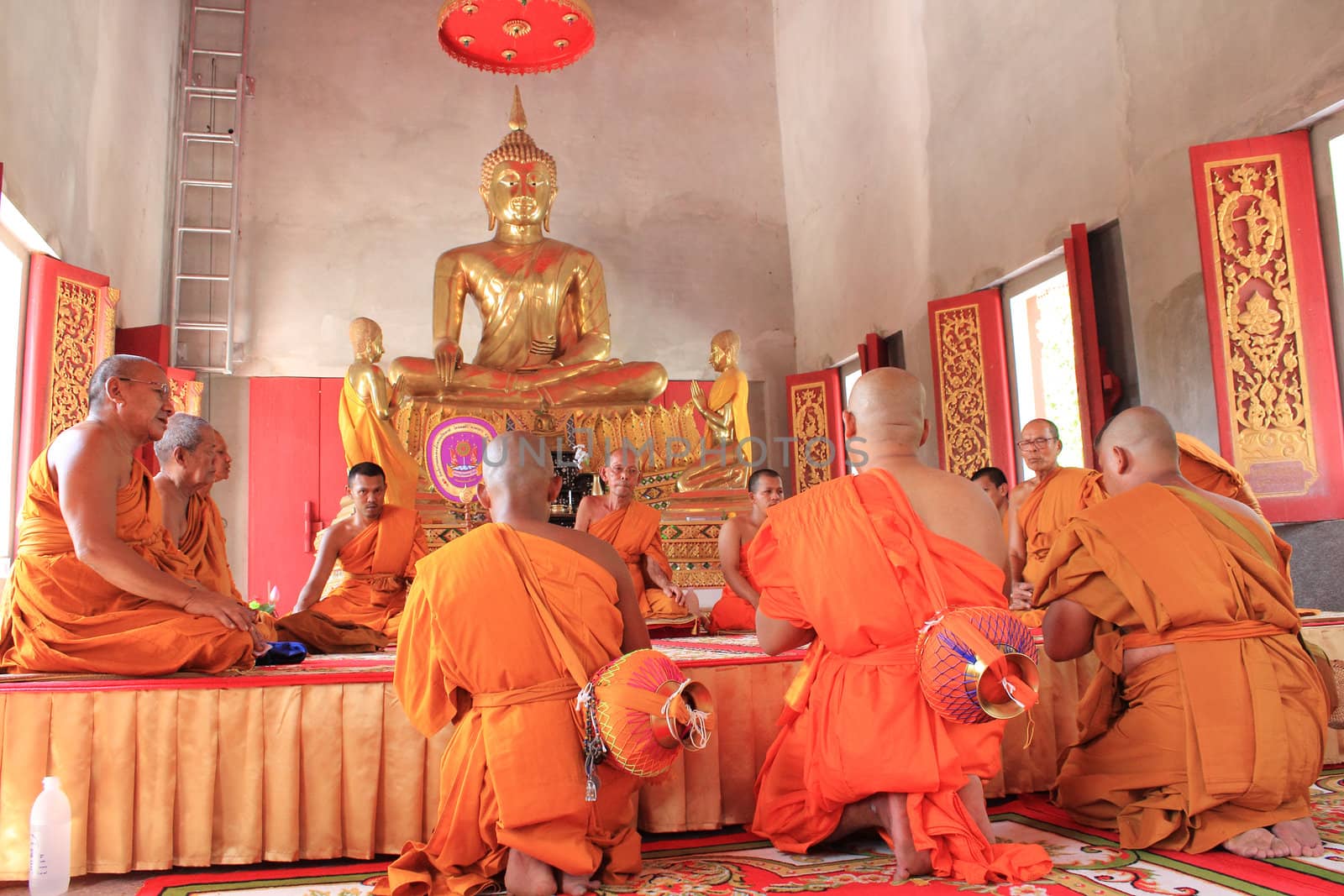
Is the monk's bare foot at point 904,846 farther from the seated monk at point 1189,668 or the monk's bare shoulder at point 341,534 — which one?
the monk's bare shoulder at point 341,534

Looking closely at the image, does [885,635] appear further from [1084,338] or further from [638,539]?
[1084,338]

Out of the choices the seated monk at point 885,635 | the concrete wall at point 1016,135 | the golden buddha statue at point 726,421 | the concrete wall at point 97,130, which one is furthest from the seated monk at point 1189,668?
the concrete wall at point 97,130

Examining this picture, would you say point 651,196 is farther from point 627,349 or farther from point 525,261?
point 525,261

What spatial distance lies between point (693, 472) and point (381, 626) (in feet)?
9.15

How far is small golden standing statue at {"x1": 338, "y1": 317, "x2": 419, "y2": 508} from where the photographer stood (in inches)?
258

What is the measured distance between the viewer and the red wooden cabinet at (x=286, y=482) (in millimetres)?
8469

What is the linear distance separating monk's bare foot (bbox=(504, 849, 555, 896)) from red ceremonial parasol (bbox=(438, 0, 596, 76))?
249 inches

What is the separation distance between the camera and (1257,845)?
232 cm

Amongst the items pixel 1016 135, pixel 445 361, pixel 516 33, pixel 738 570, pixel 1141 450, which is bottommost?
pixel 738 570

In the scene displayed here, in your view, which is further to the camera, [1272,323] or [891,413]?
[1272,323]

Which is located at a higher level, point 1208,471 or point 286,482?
point 286,482

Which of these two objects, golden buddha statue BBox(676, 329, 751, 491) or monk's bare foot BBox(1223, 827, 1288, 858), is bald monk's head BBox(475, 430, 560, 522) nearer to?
monk's bare foot BBox(1223, 827, 1288, 858)

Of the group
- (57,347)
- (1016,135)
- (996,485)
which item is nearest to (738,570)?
(996,485)

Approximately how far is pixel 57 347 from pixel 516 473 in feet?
14.3
